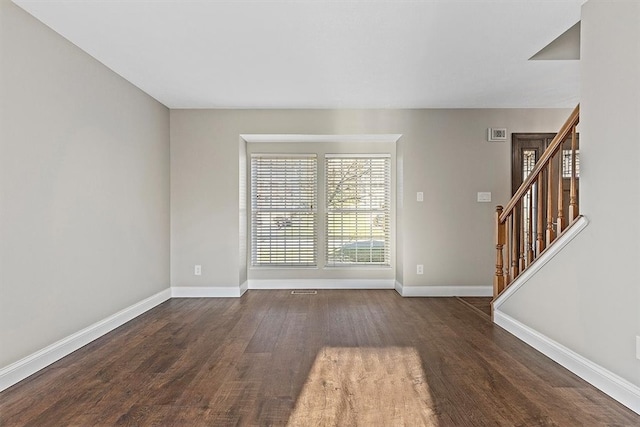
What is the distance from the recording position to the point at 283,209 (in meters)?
5.68

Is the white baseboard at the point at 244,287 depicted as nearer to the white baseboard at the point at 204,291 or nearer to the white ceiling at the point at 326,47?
the white baseboard at the point at 204,291

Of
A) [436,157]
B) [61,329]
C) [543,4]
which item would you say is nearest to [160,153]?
[61,329]

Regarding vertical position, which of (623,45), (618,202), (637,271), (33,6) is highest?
(33,6)

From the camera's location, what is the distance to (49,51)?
287cm

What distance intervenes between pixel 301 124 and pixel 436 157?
6.10 feet

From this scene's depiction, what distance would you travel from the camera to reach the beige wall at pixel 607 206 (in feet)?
7.06

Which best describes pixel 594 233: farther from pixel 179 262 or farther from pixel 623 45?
pixel 179 262

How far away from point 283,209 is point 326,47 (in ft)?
9.46

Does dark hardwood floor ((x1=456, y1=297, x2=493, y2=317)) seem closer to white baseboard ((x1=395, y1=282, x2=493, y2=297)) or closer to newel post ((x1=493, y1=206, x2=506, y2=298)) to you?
white baseboard ((x1=395, y1=282, x2=493, y2=297))

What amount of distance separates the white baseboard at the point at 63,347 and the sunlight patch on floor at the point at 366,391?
6.15ft

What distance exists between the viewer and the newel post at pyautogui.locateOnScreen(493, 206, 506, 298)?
391 cm

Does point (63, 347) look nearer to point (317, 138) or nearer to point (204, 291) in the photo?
point (204, 291)

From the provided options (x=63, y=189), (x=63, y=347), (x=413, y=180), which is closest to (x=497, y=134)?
(x=413, y=180)

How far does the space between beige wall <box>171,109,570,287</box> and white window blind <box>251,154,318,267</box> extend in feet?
1.94
